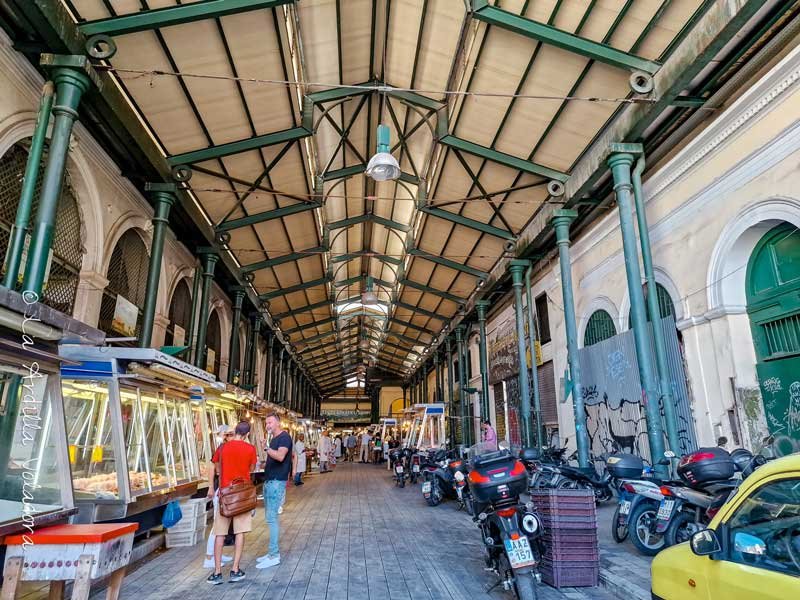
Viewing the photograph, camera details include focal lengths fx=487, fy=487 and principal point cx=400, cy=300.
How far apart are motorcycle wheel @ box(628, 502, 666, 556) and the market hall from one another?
28 millimetres

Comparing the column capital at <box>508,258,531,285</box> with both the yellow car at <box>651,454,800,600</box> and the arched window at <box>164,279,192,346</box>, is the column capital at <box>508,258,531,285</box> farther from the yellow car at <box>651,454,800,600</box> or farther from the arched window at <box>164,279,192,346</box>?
the yellow car at <box>651,454,800,600</box>

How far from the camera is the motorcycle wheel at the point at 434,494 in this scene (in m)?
9.67

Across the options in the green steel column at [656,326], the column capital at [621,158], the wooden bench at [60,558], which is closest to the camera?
the wooden bench at [60,558]

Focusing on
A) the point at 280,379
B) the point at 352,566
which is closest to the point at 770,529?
the point at 352,566

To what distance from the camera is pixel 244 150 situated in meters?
9.71

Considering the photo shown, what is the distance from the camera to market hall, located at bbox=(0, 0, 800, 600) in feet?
13.2

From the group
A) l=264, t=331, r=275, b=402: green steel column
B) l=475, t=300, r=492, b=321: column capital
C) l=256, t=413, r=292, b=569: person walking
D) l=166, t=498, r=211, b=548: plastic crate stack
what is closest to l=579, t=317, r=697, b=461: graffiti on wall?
l=256, t=413, r=292, b=569: person walking

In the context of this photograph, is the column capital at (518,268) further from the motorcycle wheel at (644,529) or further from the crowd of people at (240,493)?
the crowd of people at (240,493)

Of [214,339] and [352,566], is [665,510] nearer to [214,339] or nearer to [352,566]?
[352,566]

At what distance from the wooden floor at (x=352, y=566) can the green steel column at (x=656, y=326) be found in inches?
125

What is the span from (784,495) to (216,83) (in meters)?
8.91

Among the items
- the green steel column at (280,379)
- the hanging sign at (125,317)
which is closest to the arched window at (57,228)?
the hanging sign at (125,317)

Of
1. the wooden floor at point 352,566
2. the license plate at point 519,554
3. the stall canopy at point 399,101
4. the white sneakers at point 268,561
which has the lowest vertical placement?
the wooden floor at point 352,566

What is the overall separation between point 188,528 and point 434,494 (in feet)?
16.5
